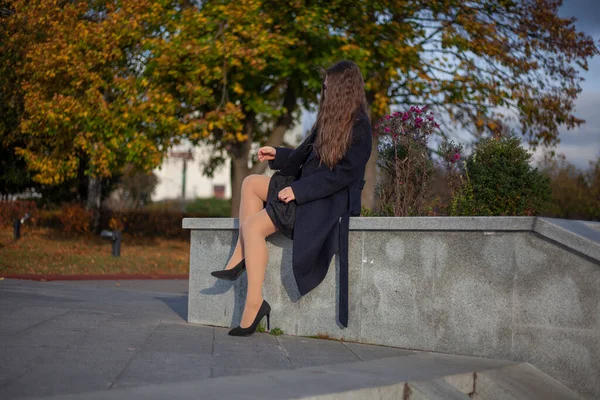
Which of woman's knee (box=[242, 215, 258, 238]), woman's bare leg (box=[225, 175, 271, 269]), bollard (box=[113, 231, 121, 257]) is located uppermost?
woman's bare leg (box=[225, 175, 271, 269])

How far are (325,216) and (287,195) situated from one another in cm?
33

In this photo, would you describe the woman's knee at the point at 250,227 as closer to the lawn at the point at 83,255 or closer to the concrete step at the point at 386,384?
the concrete step at the point at 386,384

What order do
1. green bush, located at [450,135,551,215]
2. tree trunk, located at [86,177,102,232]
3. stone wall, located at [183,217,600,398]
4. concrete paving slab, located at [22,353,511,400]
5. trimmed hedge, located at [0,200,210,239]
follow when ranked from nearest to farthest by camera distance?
concrete paving slab, located at [22,353,511,400]
stone wall, located at [183,217,600,398]
green bush, located at [450,135,551,215]
trimmed hedge, located at [0,200,210,239]
tree trunk, located at [86,177,102,232]

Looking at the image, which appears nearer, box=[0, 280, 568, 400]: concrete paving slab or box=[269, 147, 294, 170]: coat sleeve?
box=[0, 280, 568, 400]: concrete paving slab

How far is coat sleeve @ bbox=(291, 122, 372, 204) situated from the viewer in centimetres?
566

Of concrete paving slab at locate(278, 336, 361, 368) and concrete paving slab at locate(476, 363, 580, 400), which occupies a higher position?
concrete paving slab at locate(278, 336, 361, 368)

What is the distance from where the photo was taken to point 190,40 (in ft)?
58.7

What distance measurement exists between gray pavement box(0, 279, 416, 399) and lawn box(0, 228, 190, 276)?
769 cm

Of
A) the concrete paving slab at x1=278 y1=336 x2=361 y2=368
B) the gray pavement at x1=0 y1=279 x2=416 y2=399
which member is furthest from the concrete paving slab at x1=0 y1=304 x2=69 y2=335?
the concrete paving slab at x1=278 y1=336 x2=361 y2=368

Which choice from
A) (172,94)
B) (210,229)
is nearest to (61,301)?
(210,229)

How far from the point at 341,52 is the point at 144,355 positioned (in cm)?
1454

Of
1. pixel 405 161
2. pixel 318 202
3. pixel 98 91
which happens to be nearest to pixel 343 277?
pixel 318 202

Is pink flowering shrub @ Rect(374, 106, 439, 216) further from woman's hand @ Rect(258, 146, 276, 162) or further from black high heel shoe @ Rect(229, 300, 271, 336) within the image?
black high heel shoe @ Rect(229, 300, 271, 336)

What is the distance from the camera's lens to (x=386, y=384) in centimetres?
407
